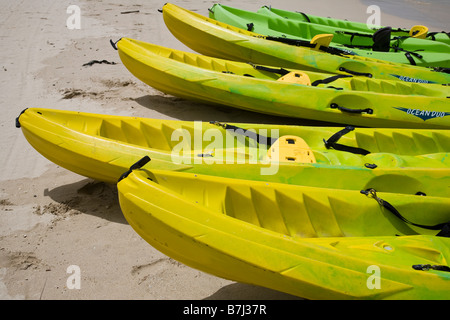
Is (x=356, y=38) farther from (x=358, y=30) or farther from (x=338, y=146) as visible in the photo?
(x=338, y=146)

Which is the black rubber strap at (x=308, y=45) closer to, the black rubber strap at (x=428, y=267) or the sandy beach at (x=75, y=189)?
the sandy beach at (x=75, y=189)

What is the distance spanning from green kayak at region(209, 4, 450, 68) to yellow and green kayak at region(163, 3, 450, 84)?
0.58 meters

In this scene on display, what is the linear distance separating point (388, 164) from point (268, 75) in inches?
91.4

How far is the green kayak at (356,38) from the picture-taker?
5.98m

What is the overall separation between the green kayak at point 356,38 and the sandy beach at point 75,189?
1.44 m

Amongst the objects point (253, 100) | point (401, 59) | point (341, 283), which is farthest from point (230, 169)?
point (401, 59)

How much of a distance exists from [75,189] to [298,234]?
2146 mm

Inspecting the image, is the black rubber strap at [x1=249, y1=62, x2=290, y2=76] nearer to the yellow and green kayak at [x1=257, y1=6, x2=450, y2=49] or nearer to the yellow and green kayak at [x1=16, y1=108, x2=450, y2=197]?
the yellow and green kayak at [x1=16, y1=108, x2=450, y2=197]

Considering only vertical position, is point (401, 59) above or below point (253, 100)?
above

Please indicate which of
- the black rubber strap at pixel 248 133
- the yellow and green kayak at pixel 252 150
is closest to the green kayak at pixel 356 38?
the yellow and green kayak at pixel 252 150

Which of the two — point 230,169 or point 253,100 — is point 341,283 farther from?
point 253,100

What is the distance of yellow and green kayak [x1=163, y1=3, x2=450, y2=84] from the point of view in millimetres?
5234

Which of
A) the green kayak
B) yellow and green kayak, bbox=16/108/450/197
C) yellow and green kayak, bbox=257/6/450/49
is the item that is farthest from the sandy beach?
yellow and green kayak, bbox=257/6/450/49
